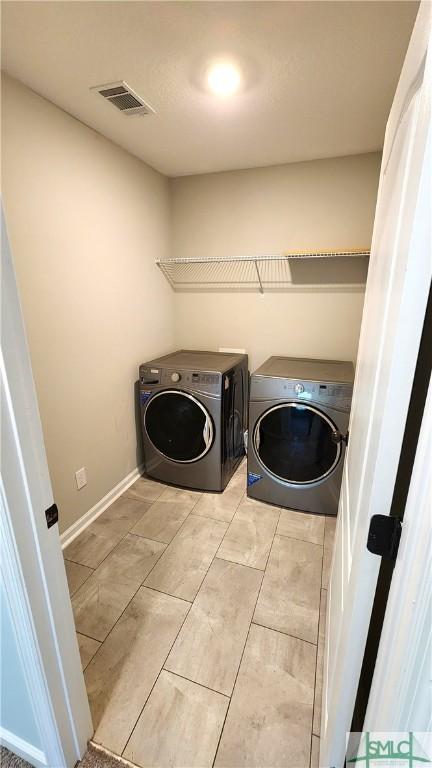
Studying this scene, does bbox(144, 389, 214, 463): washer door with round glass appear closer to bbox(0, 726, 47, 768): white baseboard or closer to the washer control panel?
the washer control panel

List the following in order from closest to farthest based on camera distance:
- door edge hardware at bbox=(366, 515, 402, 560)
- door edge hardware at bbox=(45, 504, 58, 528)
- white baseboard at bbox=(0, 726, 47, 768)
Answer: door edge hardware at bbox=(366, 515, 402, 560) → door edge hardware at bbox=(45, 504, 58, 528) → white baseboard at bbox=(0, 726, 47, 768)

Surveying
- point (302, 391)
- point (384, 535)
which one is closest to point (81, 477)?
point (302, 391)

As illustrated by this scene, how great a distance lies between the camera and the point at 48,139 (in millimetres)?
1605

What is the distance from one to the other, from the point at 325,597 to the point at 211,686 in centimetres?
67

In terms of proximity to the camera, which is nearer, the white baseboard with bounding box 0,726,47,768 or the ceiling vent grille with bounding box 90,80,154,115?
the white baseboard with bounding box 0,726,47,768

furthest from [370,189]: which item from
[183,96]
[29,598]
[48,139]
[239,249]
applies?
[29,598]

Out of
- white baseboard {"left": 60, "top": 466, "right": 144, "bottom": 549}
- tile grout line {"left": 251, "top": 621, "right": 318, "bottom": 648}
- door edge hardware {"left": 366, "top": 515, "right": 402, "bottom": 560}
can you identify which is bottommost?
tile grout line {"left": 251, "top": 621, "right": 318, "bottom": 648}

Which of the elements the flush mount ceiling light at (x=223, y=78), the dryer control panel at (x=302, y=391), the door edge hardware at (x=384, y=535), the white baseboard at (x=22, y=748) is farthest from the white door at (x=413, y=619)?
the flush mount ceiling light at (x=223, y=78)

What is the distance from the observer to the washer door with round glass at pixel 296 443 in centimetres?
201

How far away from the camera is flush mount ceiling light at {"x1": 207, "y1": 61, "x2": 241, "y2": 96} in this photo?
1.38 meters

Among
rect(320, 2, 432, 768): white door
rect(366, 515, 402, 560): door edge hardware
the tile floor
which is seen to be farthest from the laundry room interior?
rect(366, 515, 402, 560): door edge hardware

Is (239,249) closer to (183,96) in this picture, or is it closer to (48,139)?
(183,96)

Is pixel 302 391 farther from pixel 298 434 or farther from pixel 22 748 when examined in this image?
pixel 22 748

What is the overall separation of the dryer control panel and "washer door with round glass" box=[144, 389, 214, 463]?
40 cm
